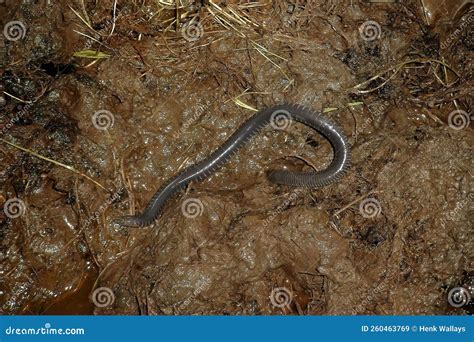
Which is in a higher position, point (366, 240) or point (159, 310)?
point (366, 240)

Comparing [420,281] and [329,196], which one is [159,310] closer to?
[329,196]

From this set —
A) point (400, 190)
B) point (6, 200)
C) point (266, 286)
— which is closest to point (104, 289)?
point (6, 200)

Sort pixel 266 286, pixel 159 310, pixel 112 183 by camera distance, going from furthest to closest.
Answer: pixel 112 183, pixel 266 286, pixel 159 310

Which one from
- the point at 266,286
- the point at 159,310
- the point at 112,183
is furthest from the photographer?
the point at 112,183

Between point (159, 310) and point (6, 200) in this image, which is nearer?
point (159, 310)

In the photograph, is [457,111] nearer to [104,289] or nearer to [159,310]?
[159,310]

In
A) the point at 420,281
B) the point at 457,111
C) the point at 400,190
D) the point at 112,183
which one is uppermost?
the point at 457,111
